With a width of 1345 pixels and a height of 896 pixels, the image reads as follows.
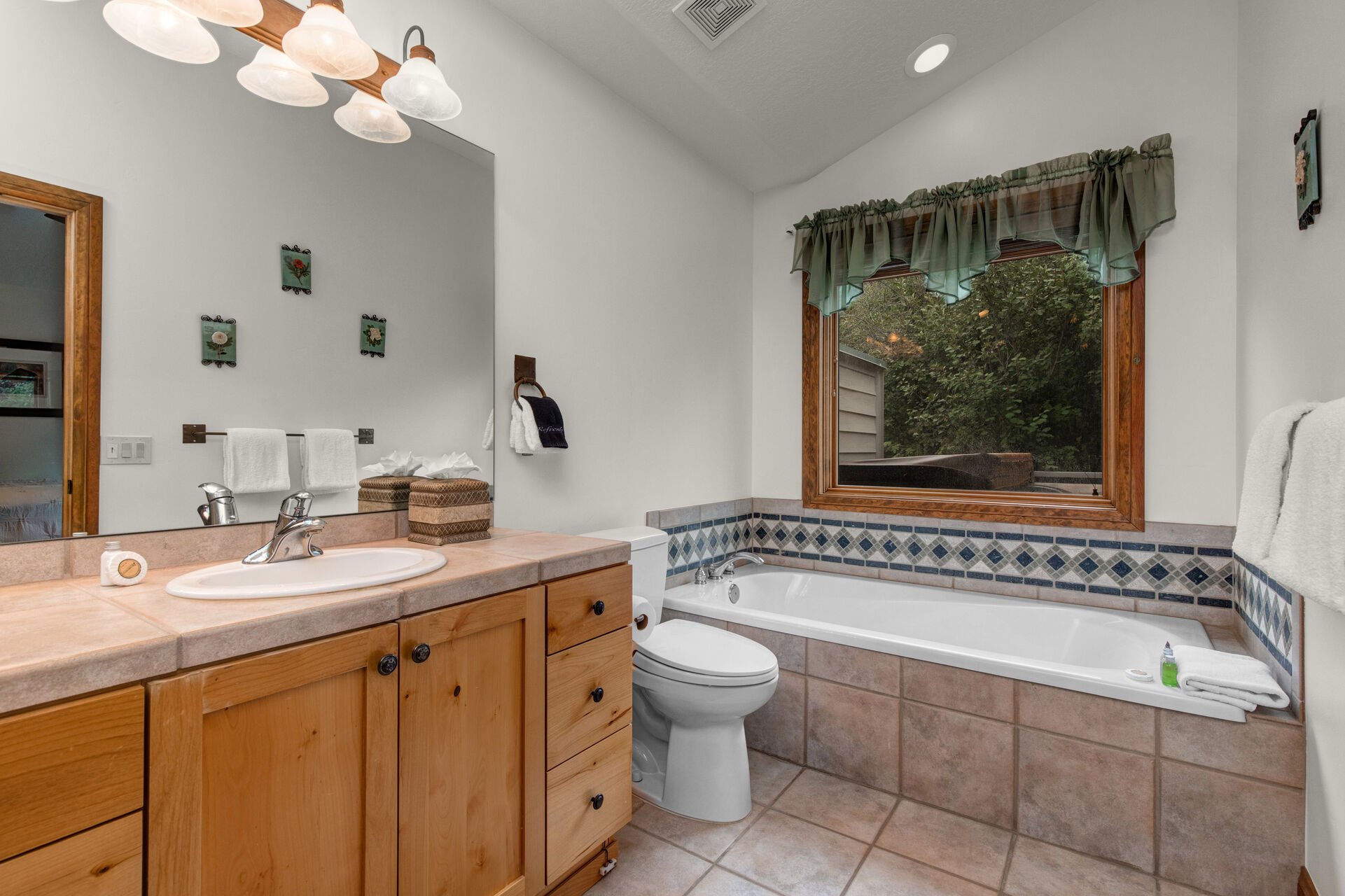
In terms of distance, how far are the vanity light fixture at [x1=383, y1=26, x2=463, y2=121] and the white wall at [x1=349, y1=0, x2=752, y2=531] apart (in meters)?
0.22

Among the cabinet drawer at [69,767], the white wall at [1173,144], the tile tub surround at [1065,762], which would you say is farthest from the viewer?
the white wall at [1173,144]

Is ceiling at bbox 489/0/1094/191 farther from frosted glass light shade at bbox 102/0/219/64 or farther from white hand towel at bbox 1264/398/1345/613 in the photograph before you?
white hand towel at bbox 1264/398/1345/613

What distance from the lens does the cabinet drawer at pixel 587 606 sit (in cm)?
143

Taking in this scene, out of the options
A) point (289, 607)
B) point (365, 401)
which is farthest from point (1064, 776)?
point (365, 401)

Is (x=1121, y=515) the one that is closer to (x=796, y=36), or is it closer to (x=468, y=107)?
(x=796, y=36)

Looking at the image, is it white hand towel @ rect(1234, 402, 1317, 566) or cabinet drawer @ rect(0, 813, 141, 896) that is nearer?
cabinet drawer @ rect(0, 813, 141, 896)

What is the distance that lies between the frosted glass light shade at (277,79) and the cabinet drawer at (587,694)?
4.69 feet

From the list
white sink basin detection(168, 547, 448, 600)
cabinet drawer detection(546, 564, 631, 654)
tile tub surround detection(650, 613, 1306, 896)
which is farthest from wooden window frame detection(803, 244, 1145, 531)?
white sink basin detection(168, 547, 448, 600)

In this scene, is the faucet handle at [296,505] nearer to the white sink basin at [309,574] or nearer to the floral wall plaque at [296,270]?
the white sink basin at [309,574]

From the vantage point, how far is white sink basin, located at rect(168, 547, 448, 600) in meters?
1.06

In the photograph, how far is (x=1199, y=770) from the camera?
167 centimetres

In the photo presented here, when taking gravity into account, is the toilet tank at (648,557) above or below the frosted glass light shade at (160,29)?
below

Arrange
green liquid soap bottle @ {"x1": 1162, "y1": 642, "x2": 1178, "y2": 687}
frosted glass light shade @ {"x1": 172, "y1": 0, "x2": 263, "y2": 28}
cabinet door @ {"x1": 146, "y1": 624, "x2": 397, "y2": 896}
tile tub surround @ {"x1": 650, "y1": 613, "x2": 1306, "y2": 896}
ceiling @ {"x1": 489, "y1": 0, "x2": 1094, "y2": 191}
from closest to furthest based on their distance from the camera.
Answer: cabinet door @ {"x1": 146, "y1": 624, "x2": 397, "y2": 896} → frosted glass light shade @ {"x1": 172, "y1": 0, "x2": 263, "y2": 28} → tile tub surround @ {"x1": 650, "y1": 613, "x2": 1306, "y2": 896} → green liquid soap bottle @ {"x1": 1162, "y1": 642, "x2": 1178, "y2": 687} → ceiling @ {"x1": 489, "y1": 0, "x2": 1094, "y2": 191}

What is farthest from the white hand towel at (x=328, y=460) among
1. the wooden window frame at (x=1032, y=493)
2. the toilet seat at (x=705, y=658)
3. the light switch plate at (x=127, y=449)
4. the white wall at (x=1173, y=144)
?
the white wall at (x=1173, y=144)
